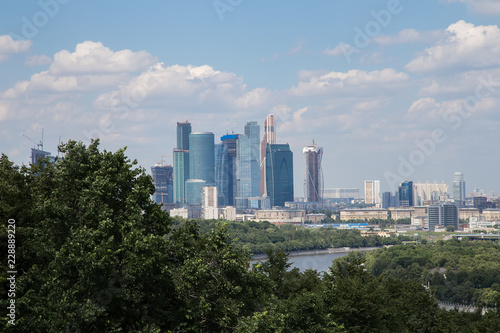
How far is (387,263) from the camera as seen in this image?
71.5 metres

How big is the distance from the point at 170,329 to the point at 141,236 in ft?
7.12

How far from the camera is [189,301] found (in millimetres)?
14414

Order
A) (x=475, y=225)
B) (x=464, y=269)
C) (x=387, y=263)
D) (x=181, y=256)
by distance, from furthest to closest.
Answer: (x=475, y=225) → (x=387, y=263) → (x=464, y=269) → (x=181, y=256)

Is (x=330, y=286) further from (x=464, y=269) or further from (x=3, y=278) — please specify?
(x=464, y=269)

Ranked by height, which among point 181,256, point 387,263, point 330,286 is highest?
point 181,256

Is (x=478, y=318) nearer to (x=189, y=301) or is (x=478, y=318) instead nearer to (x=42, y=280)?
(x=189, y=301)

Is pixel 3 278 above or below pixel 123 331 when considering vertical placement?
above

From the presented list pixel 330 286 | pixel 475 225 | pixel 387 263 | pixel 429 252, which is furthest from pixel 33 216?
pixel 475 225

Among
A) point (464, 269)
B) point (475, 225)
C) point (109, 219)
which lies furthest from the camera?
point (475, 225)

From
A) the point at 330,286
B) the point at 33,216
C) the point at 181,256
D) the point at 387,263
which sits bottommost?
the point at 387,263

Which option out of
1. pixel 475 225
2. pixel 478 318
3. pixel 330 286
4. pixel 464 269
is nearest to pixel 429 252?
pixel 464 269

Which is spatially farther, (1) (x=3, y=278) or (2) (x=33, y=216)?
(2) (x=33, y=216)

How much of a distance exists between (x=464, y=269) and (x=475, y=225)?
314ft

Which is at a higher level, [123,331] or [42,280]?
[42,280]
